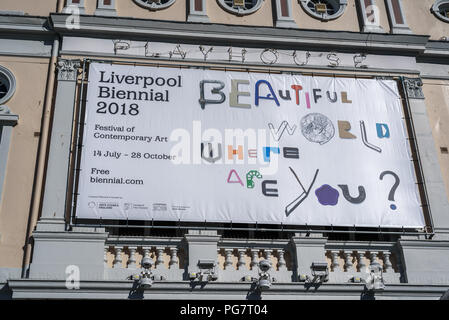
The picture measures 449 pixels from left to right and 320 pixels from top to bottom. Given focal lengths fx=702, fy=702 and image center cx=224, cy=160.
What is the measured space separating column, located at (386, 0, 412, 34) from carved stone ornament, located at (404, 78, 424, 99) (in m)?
1.41

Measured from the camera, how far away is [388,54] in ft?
53.6

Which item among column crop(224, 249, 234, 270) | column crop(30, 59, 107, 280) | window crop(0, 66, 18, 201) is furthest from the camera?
window crop(0, 66, 18, 201)

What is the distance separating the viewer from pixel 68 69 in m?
15.1

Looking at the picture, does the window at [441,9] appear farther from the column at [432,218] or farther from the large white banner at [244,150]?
the large white banner at [244,150]

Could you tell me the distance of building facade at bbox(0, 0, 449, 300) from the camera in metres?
12.9

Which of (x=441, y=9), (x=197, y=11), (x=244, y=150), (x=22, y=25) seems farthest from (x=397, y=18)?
(x=22, y=25)

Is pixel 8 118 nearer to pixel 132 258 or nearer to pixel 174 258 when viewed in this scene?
pixel 132 258

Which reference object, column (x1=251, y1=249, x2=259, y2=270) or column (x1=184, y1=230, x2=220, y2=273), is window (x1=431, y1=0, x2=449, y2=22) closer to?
column (x1=251, y1=249, x2=259, y2=270)

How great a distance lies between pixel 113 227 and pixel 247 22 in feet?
19.6

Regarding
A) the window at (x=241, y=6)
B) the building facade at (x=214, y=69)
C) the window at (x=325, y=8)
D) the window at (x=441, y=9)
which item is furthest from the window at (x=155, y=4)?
the window at (x=441, y=9)

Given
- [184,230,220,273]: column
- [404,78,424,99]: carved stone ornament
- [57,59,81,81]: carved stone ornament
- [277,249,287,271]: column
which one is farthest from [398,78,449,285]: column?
[57,59,81,81]: carved stone ornament

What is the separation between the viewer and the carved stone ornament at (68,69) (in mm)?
14984

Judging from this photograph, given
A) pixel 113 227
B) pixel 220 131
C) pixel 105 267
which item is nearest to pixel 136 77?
pixel 220 131

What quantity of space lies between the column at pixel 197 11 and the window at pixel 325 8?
2430 mm
